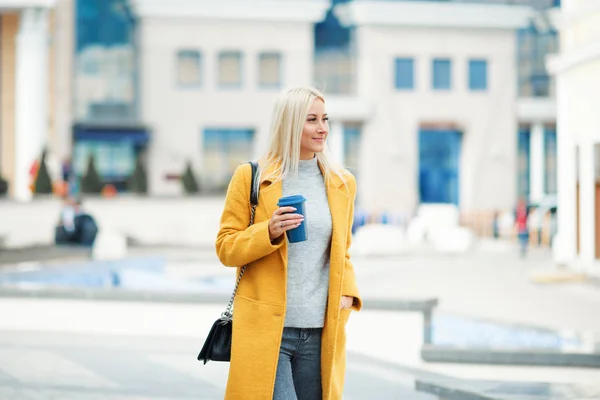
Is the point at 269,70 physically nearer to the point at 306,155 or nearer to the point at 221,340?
the point at 306,155

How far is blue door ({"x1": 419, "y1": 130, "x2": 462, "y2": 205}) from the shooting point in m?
39.1

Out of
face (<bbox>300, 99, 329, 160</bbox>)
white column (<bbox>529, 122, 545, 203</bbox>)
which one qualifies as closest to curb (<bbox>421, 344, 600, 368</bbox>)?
face (<bbox>300, 99, 329, 160</bbox>)

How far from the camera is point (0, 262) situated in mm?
20812

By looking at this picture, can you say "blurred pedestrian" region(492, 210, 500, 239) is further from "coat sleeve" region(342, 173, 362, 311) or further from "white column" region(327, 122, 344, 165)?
"coat sleeve" region(342, 173, 362, 311)

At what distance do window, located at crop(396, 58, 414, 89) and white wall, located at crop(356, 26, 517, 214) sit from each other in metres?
0.21

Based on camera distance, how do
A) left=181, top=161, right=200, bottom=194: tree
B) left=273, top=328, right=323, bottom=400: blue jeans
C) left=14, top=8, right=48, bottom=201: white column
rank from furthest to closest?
left=181, top=161, right=200, bottom=194: tree → left=14, top=8, right=48, bottom=201: white column → left=273, top=328, right=323, bottom=400: blue jeans

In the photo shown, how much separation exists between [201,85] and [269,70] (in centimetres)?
282

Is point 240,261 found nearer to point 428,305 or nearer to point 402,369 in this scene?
point 402,369

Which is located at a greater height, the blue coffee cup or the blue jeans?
the blue coffee cup

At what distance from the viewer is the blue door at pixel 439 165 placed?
3912 cm

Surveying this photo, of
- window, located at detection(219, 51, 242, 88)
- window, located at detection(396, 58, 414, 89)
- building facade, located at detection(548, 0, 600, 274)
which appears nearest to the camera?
building facade, located at detection(548, 0, 600, 274)

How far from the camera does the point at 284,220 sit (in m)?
3.53

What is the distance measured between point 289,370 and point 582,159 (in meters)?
13.7

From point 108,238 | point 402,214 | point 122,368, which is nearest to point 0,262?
point 108,238
